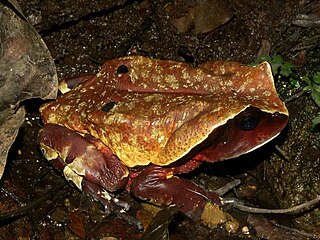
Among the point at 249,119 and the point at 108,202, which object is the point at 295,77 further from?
the point at 108,202

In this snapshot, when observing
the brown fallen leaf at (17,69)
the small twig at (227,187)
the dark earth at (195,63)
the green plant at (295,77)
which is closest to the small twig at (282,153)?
the dark earth at (195,63)

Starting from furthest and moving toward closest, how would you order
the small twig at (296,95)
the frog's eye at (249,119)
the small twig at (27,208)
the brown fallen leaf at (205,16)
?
the brown fallen leaf at (205,16) → the small twig at (296,95) → the small twig at (27,208) → the frog's eye at (249,119)

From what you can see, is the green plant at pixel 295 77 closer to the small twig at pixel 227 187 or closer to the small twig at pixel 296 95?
the small twig at pixel 296 95

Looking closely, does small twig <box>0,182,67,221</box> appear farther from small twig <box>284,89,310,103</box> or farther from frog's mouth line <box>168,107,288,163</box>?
small twig <box>284,89,310,103</box>

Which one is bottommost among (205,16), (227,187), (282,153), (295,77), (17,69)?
(282,153)

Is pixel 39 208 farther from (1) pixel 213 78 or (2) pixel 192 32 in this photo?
(2) pixel 192 32

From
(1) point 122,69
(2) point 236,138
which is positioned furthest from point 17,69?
(2) point 236,138
